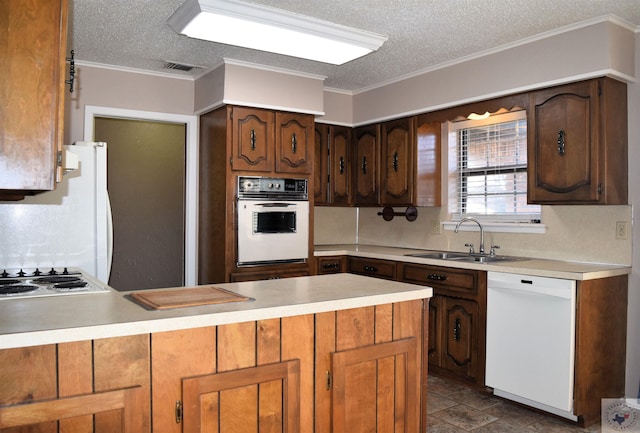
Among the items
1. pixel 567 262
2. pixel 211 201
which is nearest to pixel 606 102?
pixel 567 262

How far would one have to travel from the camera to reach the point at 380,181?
4816 millimetres

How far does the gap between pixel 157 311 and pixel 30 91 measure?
0.76 m

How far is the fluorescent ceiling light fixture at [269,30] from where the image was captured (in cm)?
280

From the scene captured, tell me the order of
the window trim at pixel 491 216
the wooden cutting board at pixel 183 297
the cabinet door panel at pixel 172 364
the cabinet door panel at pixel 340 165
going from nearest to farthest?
the cabinet door panel at pixel 172 364 < the wooden cutting board at pixel 183 297 < the window trim at pixel 491 216 < the cabinet door panel at pixel 340 165

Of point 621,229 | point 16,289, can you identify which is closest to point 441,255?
point 621,229

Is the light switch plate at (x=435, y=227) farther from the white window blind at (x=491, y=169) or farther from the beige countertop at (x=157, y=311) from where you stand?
the beige countertop at (x=157, y=311)

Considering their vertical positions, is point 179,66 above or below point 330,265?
above

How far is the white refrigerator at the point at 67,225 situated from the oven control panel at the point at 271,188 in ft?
3.59

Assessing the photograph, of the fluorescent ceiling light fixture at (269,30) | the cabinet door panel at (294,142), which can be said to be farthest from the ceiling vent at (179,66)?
the fluorescent ceiling light fixture at (269,30)

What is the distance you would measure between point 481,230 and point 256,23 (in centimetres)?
236

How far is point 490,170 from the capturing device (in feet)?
14.0

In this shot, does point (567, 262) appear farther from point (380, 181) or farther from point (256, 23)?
point (256, 23)

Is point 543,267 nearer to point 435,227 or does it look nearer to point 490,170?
point 490,170

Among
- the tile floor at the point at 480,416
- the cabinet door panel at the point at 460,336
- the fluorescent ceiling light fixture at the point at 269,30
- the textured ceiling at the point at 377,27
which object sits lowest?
the tile floor at the point at 480,416
